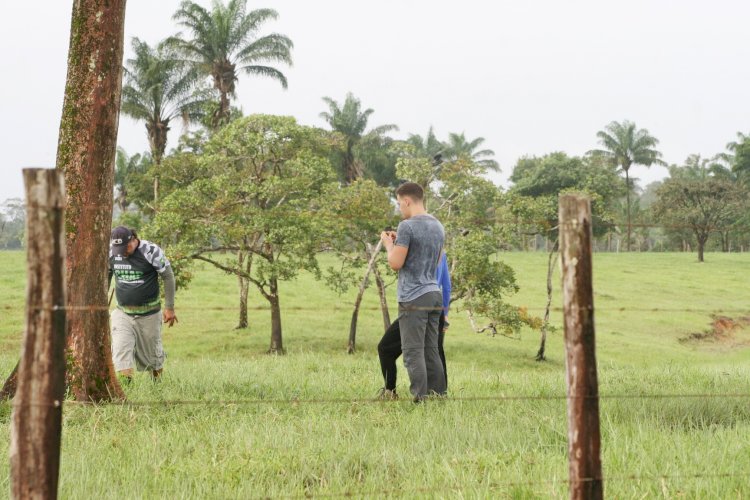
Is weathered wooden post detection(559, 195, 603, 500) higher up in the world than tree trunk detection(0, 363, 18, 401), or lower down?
higher up

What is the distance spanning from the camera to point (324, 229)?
70.7ft

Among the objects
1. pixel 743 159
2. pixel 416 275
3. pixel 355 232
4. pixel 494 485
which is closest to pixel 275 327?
pixel 355 232

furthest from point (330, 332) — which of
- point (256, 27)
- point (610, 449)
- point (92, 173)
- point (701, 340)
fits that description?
point (610, 449)

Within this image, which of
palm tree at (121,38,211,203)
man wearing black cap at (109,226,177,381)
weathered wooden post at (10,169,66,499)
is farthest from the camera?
palm tree at (121,38,211,203)

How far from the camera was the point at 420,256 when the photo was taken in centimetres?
606

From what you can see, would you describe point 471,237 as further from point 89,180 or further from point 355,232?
point 89,180

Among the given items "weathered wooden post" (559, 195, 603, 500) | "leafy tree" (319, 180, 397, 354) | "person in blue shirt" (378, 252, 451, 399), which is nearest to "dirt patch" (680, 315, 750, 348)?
"leafy tree" (319, 180, 397, 354)

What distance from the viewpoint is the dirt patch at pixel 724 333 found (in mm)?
29250

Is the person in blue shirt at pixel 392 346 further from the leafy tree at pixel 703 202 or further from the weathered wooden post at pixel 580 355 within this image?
the leafy tree at pixel 703 202

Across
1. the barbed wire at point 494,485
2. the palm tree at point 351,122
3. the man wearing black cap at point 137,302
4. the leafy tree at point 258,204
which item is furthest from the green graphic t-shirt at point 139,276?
the palm tree at point 351,122

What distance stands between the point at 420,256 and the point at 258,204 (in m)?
18.8

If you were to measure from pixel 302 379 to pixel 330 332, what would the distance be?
19204 mm

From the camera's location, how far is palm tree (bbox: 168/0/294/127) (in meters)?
37.1

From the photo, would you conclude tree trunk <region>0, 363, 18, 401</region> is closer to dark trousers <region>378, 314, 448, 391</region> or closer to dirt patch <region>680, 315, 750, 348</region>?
dark trousers <region>378, 314, 448, 391</region>
